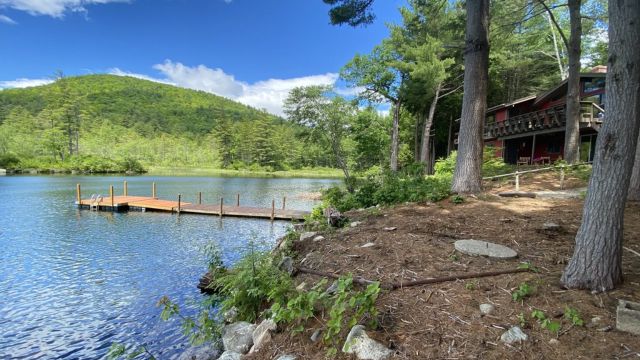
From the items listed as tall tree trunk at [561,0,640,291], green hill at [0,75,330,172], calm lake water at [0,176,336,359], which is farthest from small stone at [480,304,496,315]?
green hill at [0,75,330,172]

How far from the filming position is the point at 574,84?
1302cm

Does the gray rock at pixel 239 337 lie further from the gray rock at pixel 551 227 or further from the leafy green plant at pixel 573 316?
the gray rock at pixel 551 227

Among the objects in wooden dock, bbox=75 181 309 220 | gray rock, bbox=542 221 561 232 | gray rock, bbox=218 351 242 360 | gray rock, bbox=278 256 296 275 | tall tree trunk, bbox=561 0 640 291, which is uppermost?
tall tree trunk, bbox=561 0 640 291

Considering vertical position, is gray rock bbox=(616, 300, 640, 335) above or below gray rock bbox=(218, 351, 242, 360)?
above

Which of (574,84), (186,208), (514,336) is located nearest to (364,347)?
(514,336)

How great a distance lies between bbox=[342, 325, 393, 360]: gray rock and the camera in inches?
98.6

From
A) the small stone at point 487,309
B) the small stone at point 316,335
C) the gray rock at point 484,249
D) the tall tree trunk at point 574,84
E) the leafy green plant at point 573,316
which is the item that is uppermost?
the tall tree trunk at point 574,84

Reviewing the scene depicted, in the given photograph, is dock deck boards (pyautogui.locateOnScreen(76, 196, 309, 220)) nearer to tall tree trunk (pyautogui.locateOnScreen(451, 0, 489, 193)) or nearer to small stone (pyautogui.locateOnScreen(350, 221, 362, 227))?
tall tree trunk (pyautogui.locateOnScreen(451, 0, 489, 193))

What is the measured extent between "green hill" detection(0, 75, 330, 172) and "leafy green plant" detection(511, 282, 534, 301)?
2723 centimetres

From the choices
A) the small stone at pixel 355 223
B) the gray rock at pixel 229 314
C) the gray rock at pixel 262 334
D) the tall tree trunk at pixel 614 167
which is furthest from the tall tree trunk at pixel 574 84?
the gray rock at pixel 262 334

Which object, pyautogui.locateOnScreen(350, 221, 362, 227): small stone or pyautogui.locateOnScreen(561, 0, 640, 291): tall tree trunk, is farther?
pyautogui.locateOnScreen(350, 221, 362, 227): small stone

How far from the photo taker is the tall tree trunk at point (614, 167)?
292 cm

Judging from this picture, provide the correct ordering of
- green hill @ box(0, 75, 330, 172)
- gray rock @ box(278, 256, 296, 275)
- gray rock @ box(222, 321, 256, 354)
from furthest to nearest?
1. green hill @ box(0, 75, 330, 172)
2. gray rock @ box(278, 256, 296, 275)
3. gray rock @ box(222, 321, 256, 354)

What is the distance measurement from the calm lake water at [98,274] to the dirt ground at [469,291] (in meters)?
4.05
